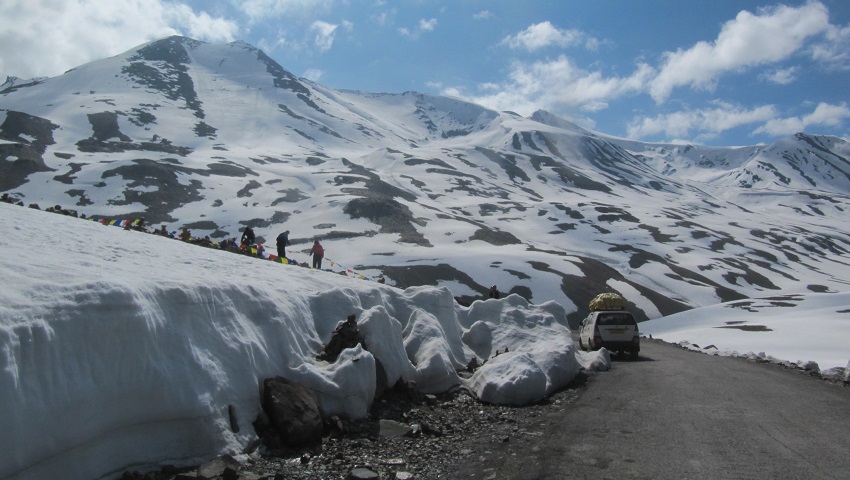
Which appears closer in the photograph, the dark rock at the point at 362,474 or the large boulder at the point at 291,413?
the dark rock at the point at 362,474

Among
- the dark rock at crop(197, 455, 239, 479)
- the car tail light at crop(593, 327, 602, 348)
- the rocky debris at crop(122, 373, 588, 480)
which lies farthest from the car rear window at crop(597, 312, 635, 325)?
the dark rock at crop(197, 455, 239, 479)

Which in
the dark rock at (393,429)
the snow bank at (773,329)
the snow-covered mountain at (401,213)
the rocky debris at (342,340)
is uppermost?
the snow-covered mountain at (401,213)

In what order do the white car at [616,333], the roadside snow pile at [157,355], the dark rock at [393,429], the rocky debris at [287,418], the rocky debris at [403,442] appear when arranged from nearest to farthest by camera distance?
the roadside snow pile at [157,355]
the rocky debris at [403,442]
the rocky debris at [287,418]
the dark rock at [393,429]
the white car at [616,333]

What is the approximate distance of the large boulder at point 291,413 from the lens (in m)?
8.14

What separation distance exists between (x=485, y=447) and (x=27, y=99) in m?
206

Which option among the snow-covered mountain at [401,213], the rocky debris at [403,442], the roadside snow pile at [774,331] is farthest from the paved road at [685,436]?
the snow-covered mountain at [401,213]

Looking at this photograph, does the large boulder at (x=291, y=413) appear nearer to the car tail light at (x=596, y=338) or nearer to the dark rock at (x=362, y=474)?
the dark rock at (x=362, y=474)

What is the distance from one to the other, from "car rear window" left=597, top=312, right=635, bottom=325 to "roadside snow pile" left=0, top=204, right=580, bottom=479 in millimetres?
7729

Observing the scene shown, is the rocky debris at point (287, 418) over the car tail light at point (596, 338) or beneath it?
over

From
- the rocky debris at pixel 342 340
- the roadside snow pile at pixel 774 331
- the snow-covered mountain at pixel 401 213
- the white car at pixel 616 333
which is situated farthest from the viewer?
the snow-covered mountain at pixel 401 213

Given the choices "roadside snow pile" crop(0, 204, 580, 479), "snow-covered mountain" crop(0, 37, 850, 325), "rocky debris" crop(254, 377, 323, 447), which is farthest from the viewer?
"snow-covered mountain" crop(0, 37, 850, 325)

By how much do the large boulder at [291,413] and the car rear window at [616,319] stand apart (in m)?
14.9

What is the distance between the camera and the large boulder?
26.7 ft

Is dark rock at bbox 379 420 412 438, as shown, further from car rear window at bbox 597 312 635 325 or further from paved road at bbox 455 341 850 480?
car rear window at bbox 597 312 635 325
